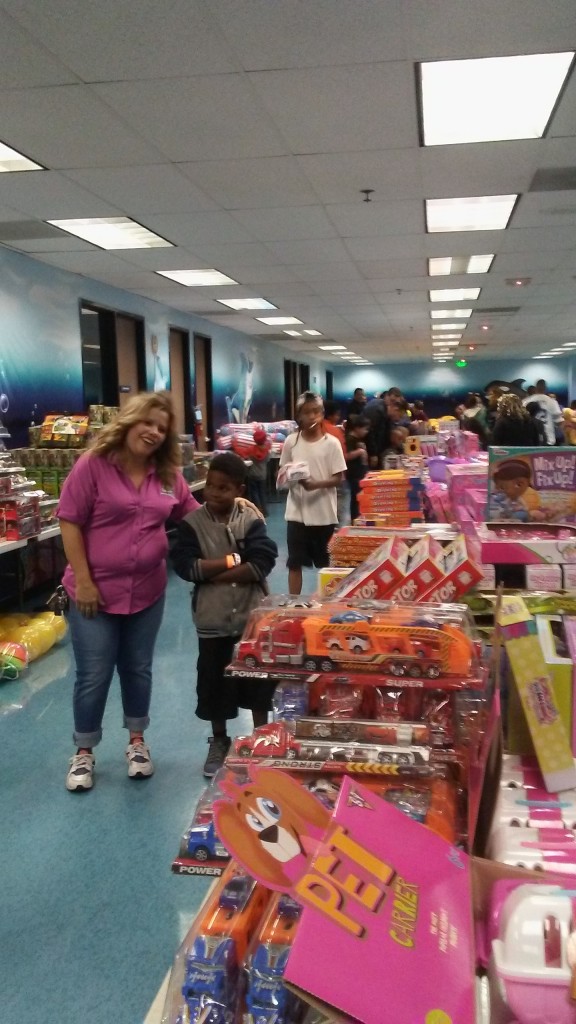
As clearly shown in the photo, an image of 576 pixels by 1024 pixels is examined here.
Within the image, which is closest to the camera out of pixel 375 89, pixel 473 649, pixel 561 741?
pixel 561 741

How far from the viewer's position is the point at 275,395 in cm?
1784

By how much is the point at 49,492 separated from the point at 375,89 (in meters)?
3.95

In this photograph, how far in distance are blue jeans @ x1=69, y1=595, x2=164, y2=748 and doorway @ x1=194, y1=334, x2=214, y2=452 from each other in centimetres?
930

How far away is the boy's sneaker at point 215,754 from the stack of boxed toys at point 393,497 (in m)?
1.53

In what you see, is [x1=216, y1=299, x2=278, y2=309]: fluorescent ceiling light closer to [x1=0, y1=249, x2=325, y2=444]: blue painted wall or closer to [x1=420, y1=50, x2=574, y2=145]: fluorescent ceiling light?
[x1=0, y1=249, x2=325, y2=444]: blue painted wall

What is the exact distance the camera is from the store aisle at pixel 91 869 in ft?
7.02

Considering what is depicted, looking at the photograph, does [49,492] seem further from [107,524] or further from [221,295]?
[221,295]

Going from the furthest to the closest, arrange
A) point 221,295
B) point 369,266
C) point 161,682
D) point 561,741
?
point 221,295 → point 369,266 → point 161,682 → point 561,741

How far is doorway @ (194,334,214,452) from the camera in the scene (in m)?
12.6

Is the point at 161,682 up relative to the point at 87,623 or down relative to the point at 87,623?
down

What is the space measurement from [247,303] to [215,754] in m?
8.56

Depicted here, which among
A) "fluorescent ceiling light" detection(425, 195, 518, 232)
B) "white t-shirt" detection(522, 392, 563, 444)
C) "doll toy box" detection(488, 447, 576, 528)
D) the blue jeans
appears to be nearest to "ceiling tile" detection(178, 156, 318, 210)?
"fluorescent ceiling light" detection(425, 195, 518, 232)

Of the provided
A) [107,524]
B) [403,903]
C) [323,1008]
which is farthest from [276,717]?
[107,524]

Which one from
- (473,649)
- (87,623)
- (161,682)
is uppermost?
(473,649)
